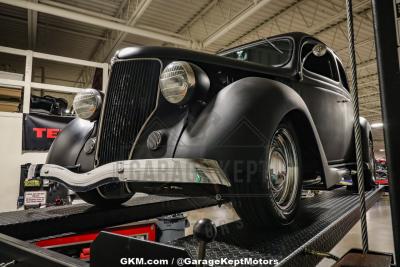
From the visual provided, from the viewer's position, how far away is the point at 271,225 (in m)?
1.46

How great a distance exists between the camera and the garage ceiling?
675 centimetres

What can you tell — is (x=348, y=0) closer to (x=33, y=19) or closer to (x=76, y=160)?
(x=76, y=160)

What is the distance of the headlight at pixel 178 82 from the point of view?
1464mm

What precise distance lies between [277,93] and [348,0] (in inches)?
22.6

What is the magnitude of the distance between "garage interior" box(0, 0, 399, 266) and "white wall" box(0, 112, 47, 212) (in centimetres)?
1

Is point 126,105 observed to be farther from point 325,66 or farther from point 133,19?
point 133,19

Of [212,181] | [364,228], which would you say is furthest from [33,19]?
[364,228]

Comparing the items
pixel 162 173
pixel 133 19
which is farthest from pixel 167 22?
pixel 162 173

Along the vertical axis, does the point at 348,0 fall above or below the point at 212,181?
above

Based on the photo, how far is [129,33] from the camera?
25.8 ft

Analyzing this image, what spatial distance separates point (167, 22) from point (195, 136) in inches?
282

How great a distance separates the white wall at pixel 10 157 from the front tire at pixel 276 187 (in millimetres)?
4796

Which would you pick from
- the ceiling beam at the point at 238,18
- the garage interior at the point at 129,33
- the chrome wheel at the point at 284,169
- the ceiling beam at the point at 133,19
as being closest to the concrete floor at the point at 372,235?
the garage interior at the point at 129,33

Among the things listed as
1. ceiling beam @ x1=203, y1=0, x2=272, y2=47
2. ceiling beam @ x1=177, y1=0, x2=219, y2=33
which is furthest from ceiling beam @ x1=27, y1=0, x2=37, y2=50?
ceiling beam @ x1=203, y1=0, x2=272, y2=47
